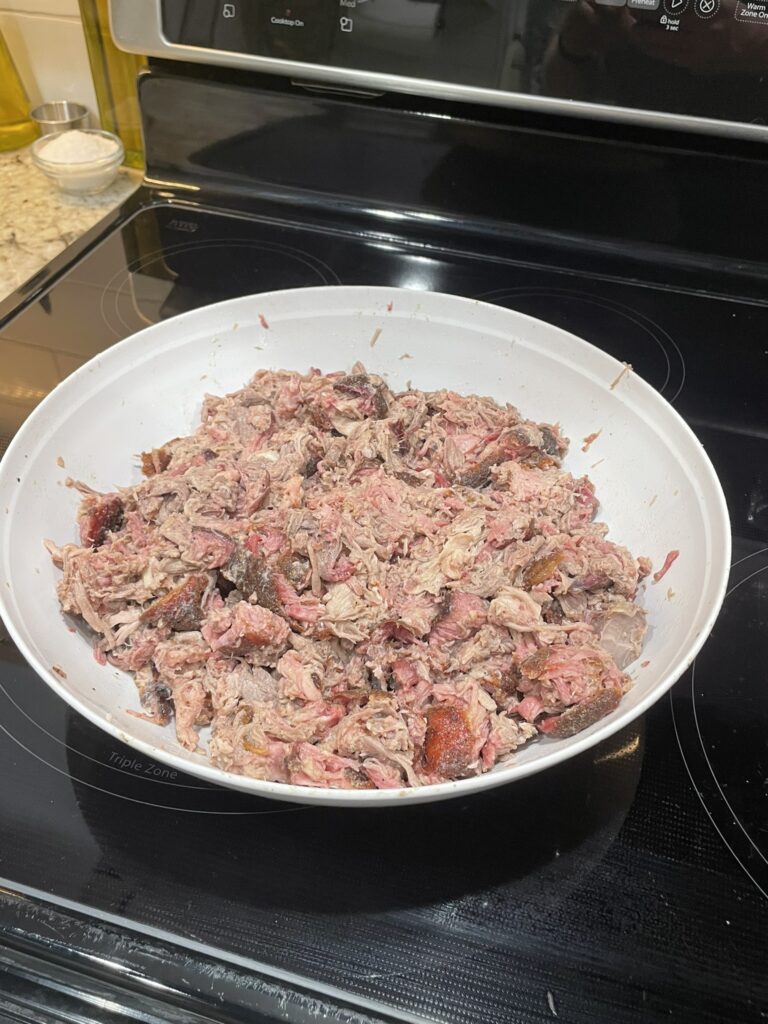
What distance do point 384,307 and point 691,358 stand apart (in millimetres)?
920

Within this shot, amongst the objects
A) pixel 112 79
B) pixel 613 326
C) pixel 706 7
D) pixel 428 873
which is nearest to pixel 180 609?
pixel 428 873

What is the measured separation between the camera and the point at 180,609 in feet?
4.63

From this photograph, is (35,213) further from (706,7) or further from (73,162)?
(706,7)

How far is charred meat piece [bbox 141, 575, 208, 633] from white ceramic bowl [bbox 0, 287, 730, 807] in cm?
13

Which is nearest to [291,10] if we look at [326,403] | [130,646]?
[326,403]

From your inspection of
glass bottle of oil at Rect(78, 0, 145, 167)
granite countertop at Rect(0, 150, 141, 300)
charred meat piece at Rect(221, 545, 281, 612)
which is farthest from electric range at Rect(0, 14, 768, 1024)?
glass bottle of oil at Rect(78, 0, 145, 167)

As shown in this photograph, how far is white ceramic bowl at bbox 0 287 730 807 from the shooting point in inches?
47.5

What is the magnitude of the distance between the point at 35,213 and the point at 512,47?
5.75 ft

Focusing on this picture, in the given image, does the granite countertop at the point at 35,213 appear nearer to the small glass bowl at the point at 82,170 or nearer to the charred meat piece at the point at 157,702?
the small glass bowl at the point at 82,170

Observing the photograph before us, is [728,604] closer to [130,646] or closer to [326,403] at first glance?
[326,403]

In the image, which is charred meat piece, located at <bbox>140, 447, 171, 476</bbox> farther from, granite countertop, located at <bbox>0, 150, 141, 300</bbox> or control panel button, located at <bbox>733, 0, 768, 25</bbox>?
control panel button, located at <bbox>733, 0, 768, 25</bbox>

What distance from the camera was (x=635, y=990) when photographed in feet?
3.49

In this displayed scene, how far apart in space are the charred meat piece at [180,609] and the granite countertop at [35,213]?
57.5 inches

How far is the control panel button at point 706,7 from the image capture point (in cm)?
187
